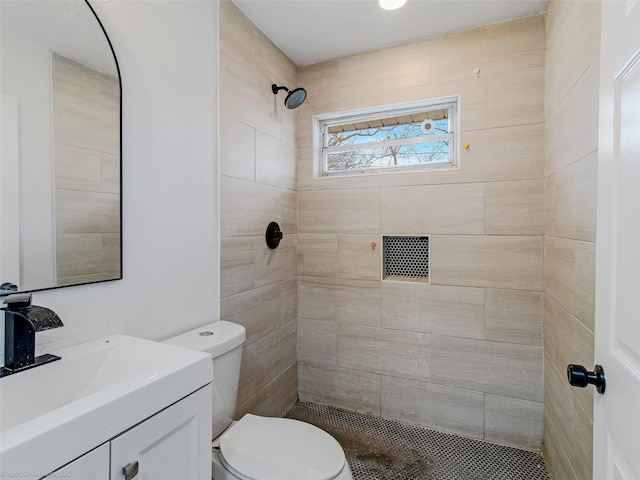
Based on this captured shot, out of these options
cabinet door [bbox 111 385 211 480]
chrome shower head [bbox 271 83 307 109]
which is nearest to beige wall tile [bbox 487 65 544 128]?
chrome shower head [bbox 271 83 307 109]

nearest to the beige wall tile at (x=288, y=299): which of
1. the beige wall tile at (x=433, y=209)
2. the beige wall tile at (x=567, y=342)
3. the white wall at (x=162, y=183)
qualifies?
the white wall at (x=162, y=183)

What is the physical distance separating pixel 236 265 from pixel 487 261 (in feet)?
4.56

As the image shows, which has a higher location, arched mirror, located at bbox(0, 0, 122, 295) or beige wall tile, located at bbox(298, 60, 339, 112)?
beige wall tile, located at bbox(298, 60, 339, 112)

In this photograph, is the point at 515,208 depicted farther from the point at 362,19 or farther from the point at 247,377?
the point at 247,377

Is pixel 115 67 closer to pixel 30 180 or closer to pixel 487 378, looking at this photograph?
pixel 30 180

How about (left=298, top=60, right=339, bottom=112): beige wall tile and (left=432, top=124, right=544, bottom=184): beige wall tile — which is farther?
(left=298, top=60, right=339, bottom=112): beige wall tile

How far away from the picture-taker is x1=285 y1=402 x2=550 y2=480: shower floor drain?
1.64 metres

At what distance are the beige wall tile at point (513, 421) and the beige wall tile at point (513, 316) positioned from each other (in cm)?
Answer: 34

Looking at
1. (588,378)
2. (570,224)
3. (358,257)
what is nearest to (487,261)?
(570,224)

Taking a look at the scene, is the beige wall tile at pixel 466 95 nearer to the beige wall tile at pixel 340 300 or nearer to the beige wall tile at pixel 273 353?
the beige wall tile at pixel 340 300

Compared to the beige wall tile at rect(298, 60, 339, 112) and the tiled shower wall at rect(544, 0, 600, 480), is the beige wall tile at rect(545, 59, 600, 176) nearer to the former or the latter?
the tiled shower wall at rect(544, 0, 600, 480)

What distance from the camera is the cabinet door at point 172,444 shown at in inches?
28.1

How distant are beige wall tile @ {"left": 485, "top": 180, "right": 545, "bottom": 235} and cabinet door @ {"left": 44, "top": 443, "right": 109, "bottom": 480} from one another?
1.89 metres

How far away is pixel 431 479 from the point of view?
1.61 metres
